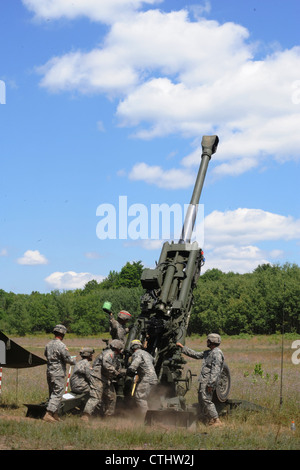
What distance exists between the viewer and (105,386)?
32.9 feet

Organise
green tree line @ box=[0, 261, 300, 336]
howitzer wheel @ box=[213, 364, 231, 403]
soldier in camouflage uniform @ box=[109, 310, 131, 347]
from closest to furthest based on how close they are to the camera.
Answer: howitzer wheel @ box=[213, 364, 231, 403] < soldier in camouflage uniform @ box=[109, 310, 131, 347] < green tree line @ box=[0, 261, 300, 336]

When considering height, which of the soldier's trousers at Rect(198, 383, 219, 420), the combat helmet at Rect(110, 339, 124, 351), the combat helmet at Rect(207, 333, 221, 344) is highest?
the combat helmet at Rect(207, 333, 221, 344)

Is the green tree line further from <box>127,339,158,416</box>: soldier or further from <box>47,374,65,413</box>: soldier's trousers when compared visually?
<box>47,374,65,413</box>: soldier's trousers

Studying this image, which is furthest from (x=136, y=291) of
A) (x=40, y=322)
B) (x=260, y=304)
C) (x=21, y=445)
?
(x=21, y=445)

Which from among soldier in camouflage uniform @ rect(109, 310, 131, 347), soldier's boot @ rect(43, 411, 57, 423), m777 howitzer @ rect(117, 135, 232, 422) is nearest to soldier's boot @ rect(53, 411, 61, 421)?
soldier's boot @ rect(43, 411, 57, 423)

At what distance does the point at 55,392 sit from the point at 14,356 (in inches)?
68.0

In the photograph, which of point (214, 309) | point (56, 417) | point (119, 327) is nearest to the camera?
point (56, 417)

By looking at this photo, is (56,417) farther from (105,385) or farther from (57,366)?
(105,385)

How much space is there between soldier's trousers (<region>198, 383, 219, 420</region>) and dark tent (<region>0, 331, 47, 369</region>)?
125 inches

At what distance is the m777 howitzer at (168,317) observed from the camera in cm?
1067

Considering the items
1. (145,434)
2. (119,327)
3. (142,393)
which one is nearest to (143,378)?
(142,393)

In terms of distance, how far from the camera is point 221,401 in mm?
10633

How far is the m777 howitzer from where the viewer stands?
10.7 metres

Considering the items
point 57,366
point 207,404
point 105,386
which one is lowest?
point 207,404
